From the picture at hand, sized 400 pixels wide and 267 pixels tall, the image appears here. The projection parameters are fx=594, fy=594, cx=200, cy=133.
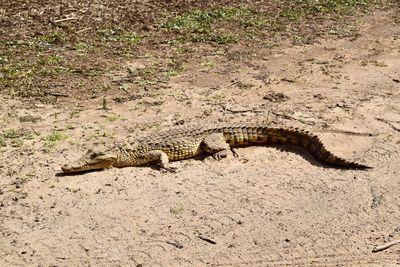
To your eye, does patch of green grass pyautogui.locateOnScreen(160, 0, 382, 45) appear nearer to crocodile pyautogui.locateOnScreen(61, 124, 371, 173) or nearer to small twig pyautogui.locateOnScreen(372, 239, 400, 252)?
crocodile pyautogui.locateOnScreen(61, 124, 371, 173)

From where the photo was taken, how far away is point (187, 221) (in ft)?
19.6

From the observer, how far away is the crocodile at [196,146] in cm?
695

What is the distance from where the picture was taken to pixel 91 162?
6.93m

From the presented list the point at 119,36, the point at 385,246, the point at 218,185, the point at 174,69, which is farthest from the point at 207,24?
the point at 385,246

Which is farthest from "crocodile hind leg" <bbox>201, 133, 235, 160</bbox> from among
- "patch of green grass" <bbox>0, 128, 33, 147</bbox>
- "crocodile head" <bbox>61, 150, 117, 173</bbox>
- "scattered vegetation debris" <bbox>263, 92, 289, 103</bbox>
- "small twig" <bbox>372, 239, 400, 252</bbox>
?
"small twig" <bbox>372, 239, 400, 252</bbox>

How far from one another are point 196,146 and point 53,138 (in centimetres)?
186

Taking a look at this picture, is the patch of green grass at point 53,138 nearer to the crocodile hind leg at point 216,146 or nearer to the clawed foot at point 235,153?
the crocodile hind leg at point 216,146

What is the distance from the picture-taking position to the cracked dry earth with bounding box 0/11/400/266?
219 inches

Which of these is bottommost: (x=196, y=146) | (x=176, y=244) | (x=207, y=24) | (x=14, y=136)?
(x=14, y=136)

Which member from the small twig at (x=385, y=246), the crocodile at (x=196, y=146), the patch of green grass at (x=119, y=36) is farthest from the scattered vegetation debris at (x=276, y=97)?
the small twig at (x=385, y=246)

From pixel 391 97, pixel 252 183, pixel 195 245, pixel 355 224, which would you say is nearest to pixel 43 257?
pixel 195 245

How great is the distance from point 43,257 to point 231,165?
2.53m

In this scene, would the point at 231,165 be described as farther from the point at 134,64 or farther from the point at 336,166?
the point at 134,64

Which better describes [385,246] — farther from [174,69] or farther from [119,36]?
[119,36]
